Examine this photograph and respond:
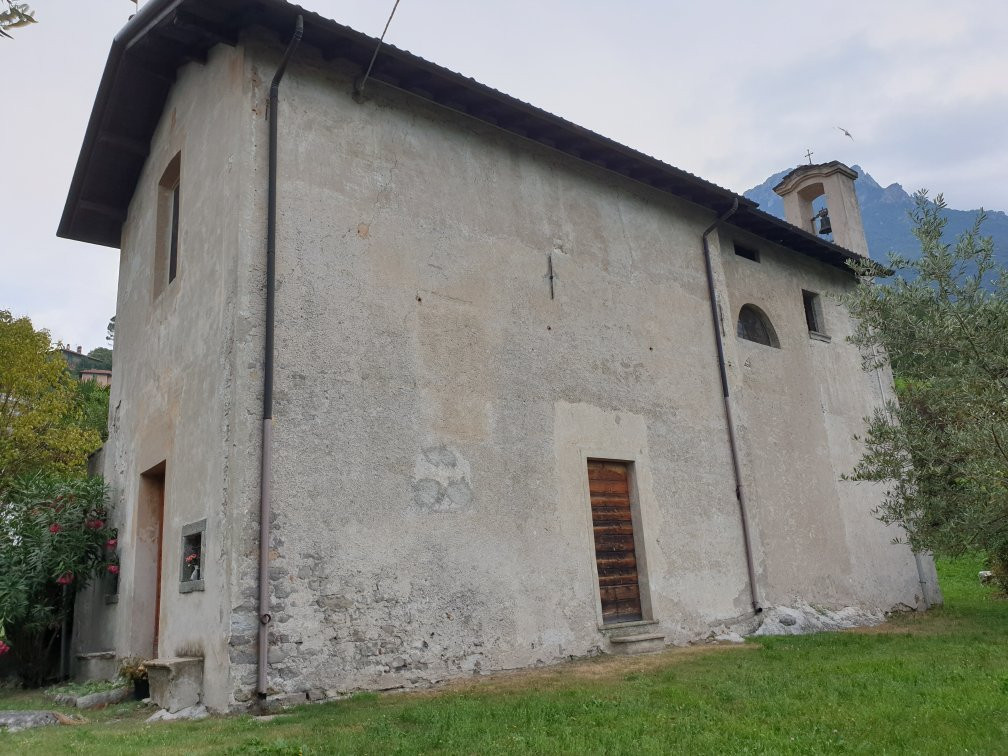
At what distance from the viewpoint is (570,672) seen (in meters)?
7.66

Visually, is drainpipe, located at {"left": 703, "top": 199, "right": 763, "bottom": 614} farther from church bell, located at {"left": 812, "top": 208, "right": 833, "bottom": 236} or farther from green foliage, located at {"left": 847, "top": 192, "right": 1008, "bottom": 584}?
church bell, located at {"left": 812, "top": 208, "right": 833, "bottom": 236}

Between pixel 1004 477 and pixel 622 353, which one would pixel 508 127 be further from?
pixel 1004 477

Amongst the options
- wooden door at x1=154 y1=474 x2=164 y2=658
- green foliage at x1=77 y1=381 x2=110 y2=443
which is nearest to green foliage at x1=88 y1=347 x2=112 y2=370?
green foliage at x1=77 y1=381 x2=110 y2=443

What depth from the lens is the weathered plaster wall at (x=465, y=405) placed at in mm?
7094

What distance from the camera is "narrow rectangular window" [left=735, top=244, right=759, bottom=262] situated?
13.0 metres

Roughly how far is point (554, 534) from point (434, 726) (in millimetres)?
3580

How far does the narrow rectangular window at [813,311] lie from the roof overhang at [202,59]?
1014 mm

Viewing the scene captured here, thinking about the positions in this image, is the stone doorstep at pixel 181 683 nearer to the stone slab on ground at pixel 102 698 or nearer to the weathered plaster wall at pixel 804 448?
the stone slab on ground at pixel 102 698

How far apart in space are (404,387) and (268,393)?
1431 millimetres

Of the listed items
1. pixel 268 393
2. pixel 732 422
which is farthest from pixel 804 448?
pixel 268 393

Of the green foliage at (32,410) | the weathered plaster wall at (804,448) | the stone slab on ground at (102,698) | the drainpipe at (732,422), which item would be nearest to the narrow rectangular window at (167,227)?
the stone slab on ground at (102,698)

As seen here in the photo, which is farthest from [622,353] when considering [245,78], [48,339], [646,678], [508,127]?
[48,339]

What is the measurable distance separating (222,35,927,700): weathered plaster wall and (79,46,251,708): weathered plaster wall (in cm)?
26

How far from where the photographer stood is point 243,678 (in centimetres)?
634
